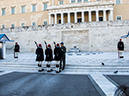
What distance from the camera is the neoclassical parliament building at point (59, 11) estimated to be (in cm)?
3166

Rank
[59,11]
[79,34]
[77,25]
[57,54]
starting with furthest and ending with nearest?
[59,11] < [79,34] < [77,25] < [57,54]

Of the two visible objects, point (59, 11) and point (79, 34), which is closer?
point (79, 34)

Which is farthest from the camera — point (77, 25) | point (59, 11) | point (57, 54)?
point (59, 11)

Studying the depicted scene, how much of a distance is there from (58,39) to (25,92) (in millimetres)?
16251

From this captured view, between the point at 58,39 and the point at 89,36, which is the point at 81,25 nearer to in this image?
the point at 89,36

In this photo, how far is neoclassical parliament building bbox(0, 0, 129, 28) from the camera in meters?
31.7

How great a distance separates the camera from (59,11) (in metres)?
33.0

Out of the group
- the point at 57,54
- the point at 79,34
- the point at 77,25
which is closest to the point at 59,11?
the point at 77,25

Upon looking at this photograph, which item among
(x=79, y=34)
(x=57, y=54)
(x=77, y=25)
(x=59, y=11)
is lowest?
(x=57, y=54)

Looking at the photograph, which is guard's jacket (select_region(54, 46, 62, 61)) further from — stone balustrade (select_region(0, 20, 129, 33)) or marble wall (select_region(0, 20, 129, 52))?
stone balustrade (select_region(0, 20, 129, 33))

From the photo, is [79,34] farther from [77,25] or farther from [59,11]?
[59,11]

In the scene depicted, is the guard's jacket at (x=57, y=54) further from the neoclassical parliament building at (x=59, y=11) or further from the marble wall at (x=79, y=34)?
the neoclassical parliament building at (x=59, y=11)

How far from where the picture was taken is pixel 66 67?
754 cm

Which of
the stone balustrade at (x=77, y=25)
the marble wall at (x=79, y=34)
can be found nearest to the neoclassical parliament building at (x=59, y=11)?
the stone balustrade at (x=77, y=25)
